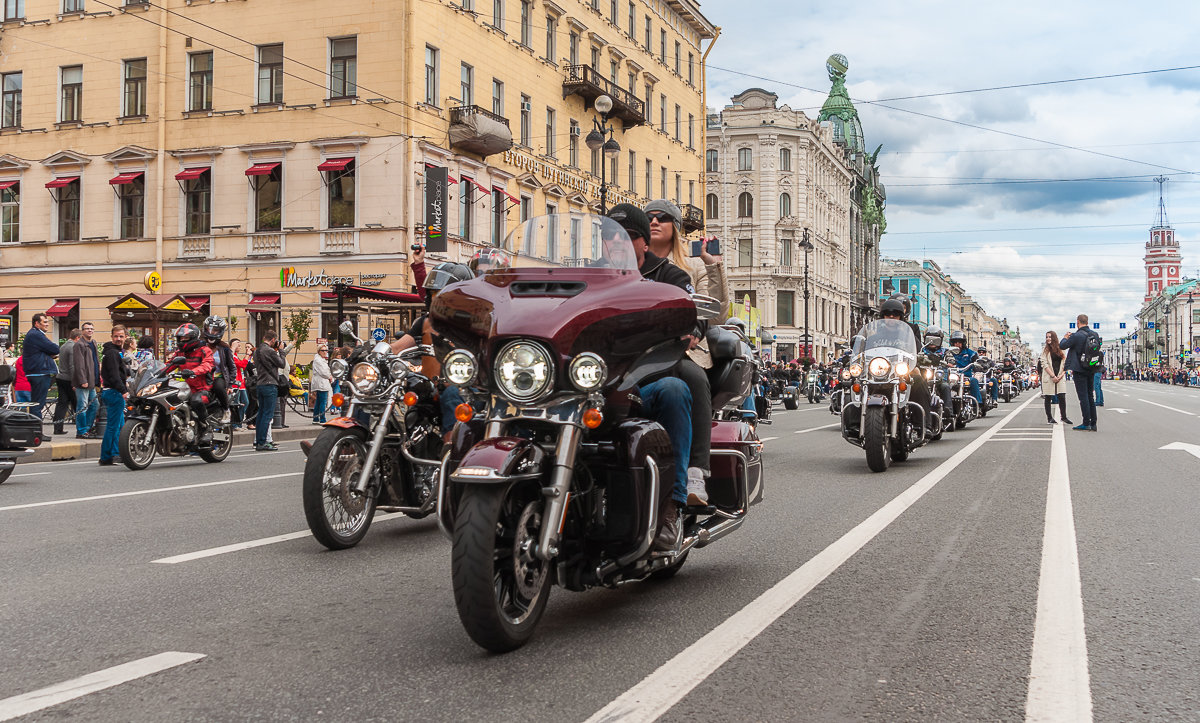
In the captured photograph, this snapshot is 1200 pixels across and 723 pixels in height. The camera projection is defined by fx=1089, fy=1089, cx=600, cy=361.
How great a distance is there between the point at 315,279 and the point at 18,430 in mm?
21236

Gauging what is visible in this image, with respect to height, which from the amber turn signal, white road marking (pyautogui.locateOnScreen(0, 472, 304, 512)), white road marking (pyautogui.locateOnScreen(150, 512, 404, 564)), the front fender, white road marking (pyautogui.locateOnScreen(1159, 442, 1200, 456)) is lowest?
white road marking (pyautogui.locateOnScreen(0, 472, 304, 512))

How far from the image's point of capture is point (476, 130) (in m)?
32.6

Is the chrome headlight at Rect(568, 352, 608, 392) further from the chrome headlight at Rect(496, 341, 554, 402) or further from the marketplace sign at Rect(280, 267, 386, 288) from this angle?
the marketplace sign at Rect(280, 267, 386, 288)

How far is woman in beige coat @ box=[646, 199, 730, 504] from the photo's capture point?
16.0 feet

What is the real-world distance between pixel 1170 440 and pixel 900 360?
600cm

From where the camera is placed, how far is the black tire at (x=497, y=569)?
359 centimetres

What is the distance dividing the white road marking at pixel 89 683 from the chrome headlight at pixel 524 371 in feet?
4.75

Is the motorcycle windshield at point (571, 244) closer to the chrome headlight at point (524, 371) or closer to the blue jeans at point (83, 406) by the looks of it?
the chrome headlight at point (524, 371)

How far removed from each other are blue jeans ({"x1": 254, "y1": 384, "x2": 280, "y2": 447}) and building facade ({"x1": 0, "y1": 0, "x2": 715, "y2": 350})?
557 inches

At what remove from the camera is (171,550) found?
6141 millimetres

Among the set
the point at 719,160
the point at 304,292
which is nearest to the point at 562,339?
the point at 304,292

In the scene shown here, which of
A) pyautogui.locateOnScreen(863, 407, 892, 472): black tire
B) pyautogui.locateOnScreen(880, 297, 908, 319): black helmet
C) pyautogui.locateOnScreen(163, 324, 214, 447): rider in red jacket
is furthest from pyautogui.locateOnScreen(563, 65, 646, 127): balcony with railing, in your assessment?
pyautogui.locateOnScreen(863, 407, 892, 472): black tire

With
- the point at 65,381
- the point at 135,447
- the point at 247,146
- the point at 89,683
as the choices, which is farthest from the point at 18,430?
the point at 247,146

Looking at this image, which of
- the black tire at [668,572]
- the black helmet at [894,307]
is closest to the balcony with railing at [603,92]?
the black helmet at [894,307]
